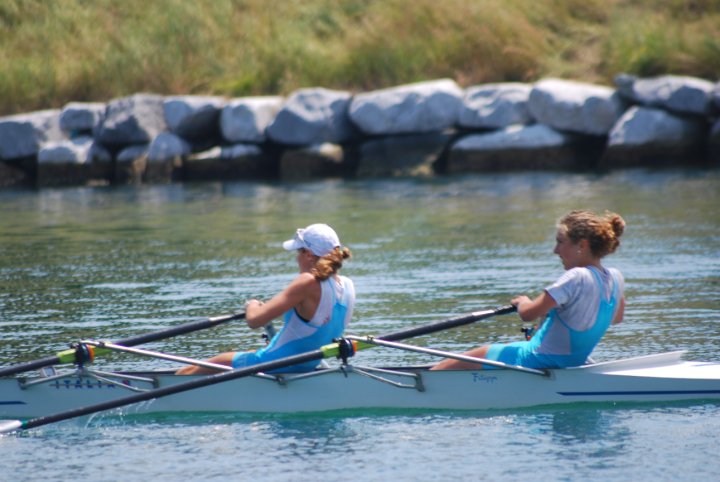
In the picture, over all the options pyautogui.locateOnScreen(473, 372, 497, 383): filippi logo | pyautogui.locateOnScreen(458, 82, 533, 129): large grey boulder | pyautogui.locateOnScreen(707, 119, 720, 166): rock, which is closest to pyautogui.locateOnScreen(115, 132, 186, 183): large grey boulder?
pyautogui.locateOnScreen(458, 82, 533, 129): large grey boulder

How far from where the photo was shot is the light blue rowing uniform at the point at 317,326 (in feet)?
25.8

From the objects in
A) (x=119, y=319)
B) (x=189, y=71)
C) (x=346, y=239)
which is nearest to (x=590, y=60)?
(x=189, y=71)

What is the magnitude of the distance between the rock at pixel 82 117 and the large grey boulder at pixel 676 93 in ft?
35.5

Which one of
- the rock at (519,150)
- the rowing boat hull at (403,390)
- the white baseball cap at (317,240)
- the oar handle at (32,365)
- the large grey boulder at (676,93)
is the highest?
the large grey boulder at (676,93)

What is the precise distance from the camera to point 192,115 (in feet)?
83.4

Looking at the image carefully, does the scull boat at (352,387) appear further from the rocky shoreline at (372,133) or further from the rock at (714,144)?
the rocky shoreline at (372,133)

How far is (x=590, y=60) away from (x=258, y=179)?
7313mm

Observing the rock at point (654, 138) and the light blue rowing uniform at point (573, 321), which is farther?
the rock at point (654, 138)

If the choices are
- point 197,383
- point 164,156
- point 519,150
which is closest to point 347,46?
point 164,156

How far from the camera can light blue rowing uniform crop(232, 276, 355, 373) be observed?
786cm

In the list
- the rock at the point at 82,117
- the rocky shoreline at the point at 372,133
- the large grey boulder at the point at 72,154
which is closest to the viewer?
the rocky shoreline at the point at 372,133

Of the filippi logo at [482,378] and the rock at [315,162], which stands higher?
the rock at [315,162]

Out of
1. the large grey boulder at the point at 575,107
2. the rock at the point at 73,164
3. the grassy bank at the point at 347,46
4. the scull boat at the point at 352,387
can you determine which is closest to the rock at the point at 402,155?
the grassy bank at the point at 347,46

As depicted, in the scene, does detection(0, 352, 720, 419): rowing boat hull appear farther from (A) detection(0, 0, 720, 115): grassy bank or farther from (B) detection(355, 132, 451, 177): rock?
(A) detection(0, 0, 720, 115): grassy bank
